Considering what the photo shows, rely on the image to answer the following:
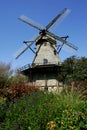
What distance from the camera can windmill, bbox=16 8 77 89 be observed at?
137 feet

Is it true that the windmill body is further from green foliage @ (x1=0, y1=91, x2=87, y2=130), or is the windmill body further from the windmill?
green foliage @ (x1=0, y1=91, x2=87, y2=130)

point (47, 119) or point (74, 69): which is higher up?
point (74, 69)

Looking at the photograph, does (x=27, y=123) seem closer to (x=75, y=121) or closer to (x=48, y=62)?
(x=75, y=121)

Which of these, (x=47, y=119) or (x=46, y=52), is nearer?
(x=47, y=119)

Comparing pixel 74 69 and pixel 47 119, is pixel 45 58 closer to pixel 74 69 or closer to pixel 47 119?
pixel 74 69

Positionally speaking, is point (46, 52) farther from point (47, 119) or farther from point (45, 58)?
point (47, 119)

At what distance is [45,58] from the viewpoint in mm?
43281

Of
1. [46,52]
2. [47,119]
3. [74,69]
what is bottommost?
[47,119]

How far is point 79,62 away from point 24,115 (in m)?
41.5

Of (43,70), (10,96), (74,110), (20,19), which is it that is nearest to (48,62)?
(43,70)

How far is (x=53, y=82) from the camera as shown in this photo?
4175 centimetres

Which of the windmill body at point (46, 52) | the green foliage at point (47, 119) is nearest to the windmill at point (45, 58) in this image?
the windmill body at point (46, 52)

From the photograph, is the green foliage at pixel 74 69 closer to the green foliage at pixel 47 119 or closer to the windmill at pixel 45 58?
the windmill at pixel 45 58

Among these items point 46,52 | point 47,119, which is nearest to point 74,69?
point 46,52
